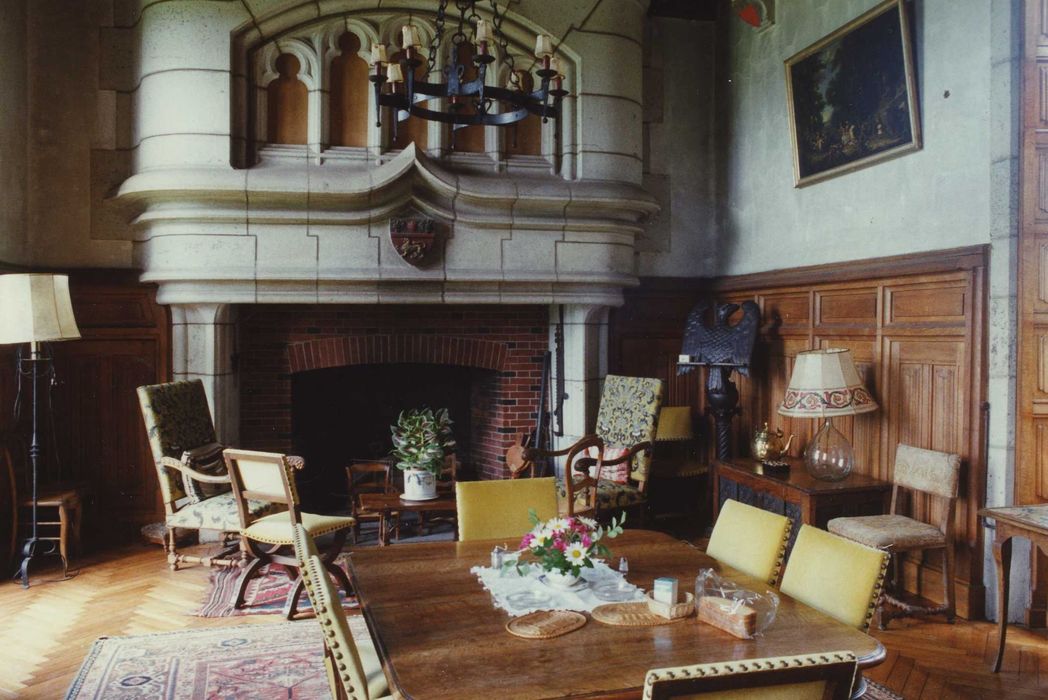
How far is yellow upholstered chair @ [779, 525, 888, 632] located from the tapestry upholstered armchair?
249 cm

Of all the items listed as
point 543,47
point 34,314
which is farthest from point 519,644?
point 34,314

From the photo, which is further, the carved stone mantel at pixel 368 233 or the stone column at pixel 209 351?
the stone column at pixel 209 351

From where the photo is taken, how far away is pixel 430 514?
612cm

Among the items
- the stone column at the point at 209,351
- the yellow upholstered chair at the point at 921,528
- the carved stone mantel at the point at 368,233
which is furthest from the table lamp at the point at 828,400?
the stone column at the point at 209,351

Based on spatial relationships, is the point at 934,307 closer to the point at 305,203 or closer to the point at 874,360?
the point at 874,360

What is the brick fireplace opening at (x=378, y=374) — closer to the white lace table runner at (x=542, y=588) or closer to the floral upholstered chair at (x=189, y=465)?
the floral upholstered chair at (x=189, y=465)

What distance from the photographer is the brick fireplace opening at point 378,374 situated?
19.3 ft

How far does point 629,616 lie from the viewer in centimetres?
224

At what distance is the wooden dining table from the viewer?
183 cm

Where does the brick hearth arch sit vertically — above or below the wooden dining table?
above

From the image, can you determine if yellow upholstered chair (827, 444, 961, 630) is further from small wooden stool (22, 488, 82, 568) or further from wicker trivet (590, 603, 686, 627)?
→ small wooden stool (22, 488, 82, 568)

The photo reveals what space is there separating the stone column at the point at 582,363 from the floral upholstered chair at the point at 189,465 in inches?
91.8

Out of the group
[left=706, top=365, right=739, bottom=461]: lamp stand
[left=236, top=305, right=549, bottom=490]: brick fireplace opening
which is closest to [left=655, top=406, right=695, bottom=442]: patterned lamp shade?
[left=706, top=365, right=739, bottom=461]: lamp stand

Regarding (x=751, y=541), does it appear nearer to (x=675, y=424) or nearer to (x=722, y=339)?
(x=722, y=339)
